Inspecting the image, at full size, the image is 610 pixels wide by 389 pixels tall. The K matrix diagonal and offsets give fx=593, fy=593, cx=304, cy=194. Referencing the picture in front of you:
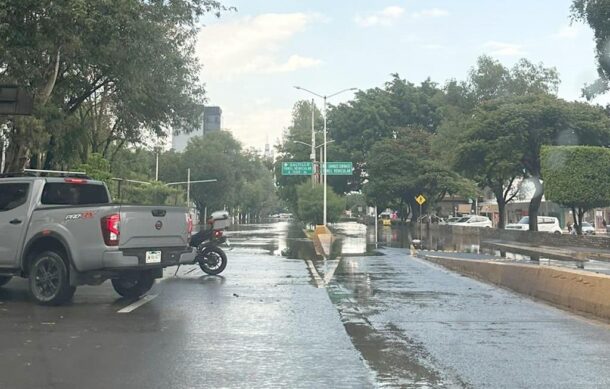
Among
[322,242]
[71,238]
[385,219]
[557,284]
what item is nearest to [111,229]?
[71,238]

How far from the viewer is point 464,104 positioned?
2135 inches

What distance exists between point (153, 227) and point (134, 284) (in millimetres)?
1771

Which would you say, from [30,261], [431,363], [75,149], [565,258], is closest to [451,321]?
[431,363]

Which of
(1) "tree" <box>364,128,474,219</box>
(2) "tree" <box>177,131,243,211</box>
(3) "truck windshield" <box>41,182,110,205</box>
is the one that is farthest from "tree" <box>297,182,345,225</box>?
(2) "tree" <box>177,131,243,211</box>

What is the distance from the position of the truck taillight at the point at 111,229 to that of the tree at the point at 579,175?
87.5 ft

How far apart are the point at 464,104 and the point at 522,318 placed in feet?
157

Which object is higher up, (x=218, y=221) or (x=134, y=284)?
(x=218, y=221)

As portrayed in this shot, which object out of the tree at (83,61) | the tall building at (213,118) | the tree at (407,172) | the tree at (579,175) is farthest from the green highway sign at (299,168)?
the tall building at (213,118)

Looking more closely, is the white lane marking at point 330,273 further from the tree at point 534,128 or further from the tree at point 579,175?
the tree at point 534,128

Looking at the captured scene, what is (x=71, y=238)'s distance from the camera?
9.27 m

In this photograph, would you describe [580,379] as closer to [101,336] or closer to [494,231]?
[101,336]

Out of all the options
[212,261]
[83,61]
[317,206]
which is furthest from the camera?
[317,206]

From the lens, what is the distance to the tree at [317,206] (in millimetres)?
44719

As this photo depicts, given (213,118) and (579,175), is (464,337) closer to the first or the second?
(579,175)
